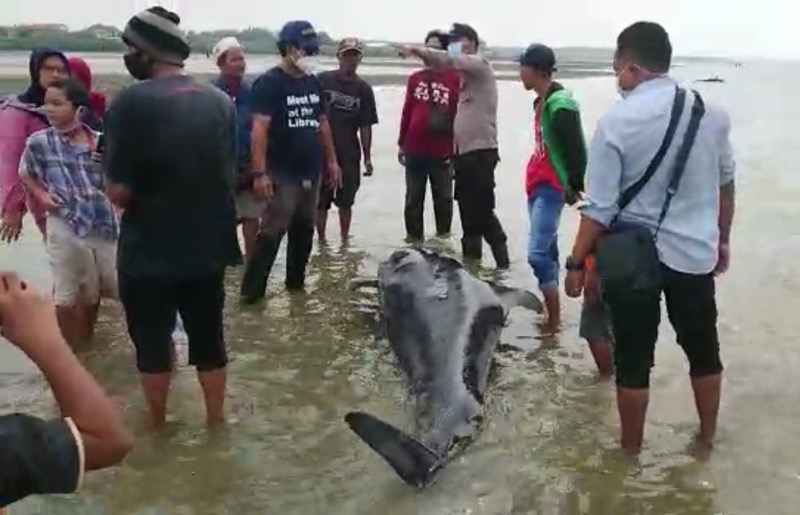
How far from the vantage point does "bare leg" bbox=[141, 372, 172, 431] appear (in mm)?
5945

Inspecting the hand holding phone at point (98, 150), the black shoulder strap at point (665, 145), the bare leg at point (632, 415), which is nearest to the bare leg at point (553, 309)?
the bare leg at point (632, 415)

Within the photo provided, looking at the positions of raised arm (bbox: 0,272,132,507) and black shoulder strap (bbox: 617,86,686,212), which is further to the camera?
black shoulder strap (bbox: 617,86,686,212)

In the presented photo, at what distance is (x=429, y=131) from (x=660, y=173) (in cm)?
610

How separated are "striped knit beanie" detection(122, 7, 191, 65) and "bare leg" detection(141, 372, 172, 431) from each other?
1736 mm

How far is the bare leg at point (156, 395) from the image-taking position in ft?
19.5

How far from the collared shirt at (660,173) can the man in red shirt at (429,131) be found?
5.75 meters

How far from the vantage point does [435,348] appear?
670cm

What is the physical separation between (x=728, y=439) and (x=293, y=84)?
14.4 feet

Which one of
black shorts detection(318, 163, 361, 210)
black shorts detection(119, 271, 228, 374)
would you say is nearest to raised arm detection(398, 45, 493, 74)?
black shorts detection(318, 163, 361, 210)

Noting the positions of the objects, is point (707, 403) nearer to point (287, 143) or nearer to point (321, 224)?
point (287, 143)

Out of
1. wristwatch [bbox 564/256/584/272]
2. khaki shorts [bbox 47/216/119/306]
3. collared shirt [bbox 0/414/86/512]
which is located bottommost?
khaki shorts [bbox 47/216/119/306]

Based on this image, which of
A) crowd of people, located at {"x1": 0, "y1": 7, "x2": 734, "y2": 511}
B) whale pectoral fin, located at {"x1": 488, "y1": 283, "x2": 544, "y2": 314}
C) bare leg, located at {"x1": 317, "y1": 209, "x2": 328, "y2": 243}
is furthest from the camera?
bare leg, located at {"x1": 317, "y1": 209, "x2": 328, "y2": 243}

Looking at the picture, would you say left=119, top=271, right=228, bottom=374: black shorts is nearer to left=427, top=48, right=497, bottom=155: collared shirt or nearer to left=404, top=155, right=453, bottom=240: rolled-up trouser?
left=427, top=48, right=497, bottom=155: collared shirt

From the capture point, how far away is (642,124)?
5.29m
